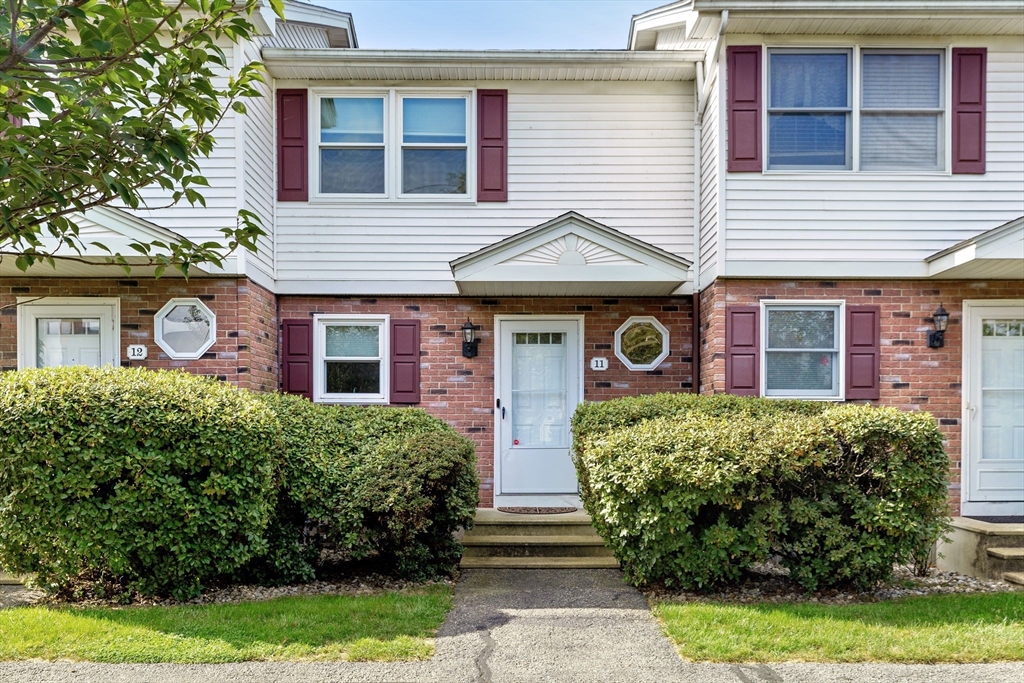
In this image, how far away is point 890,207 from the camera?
7406 millimetres

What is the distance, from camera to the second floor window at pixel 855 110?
24.3 ft

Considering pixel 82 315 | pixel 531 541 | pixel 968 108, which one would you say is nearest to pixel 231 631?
pixel 531 541

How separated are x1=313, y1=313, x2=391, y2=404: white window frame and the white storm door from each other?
4.33ft

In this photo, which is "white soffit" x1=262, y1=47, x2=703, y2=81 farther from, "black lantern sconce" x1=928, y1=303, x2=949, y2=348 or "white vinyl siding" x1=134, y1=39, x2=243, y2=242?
"black lantern sconce" x1=928, y1=303, x2=949, y2=348

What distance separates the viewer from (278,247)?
26.7ft

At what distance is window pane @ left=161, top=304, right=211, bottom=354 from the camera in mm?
7406

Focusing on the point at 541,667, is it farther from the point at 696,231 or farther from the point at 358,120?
the point at 358,120

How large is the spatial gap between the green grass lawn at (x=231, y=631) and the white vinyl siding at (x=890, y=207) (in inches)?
201

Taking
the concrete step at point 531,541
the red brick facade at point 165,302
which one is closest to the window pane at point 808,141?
the concrete step at point 531,541

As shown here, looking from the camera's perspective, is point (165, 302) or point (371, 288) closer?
point (165, 302)

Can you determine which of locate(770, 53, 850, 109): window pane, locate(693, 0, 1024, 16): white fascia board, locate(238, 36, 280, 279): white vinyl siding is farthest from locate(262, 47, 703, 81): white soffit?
locate(770, 53, 850, 109): window pane

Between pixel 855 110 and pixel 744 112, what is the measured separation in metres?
1.20

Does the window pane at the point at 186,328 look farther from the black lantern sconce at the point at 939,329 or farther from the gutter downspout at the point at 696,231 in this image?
the black lantern sconce at the point at 939,329

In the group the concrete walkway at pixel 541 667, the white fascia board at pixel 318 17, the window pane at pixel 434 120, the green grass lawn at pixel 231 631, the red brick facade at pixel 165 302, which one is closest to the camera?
the concrete walkway at pixel 541 667
